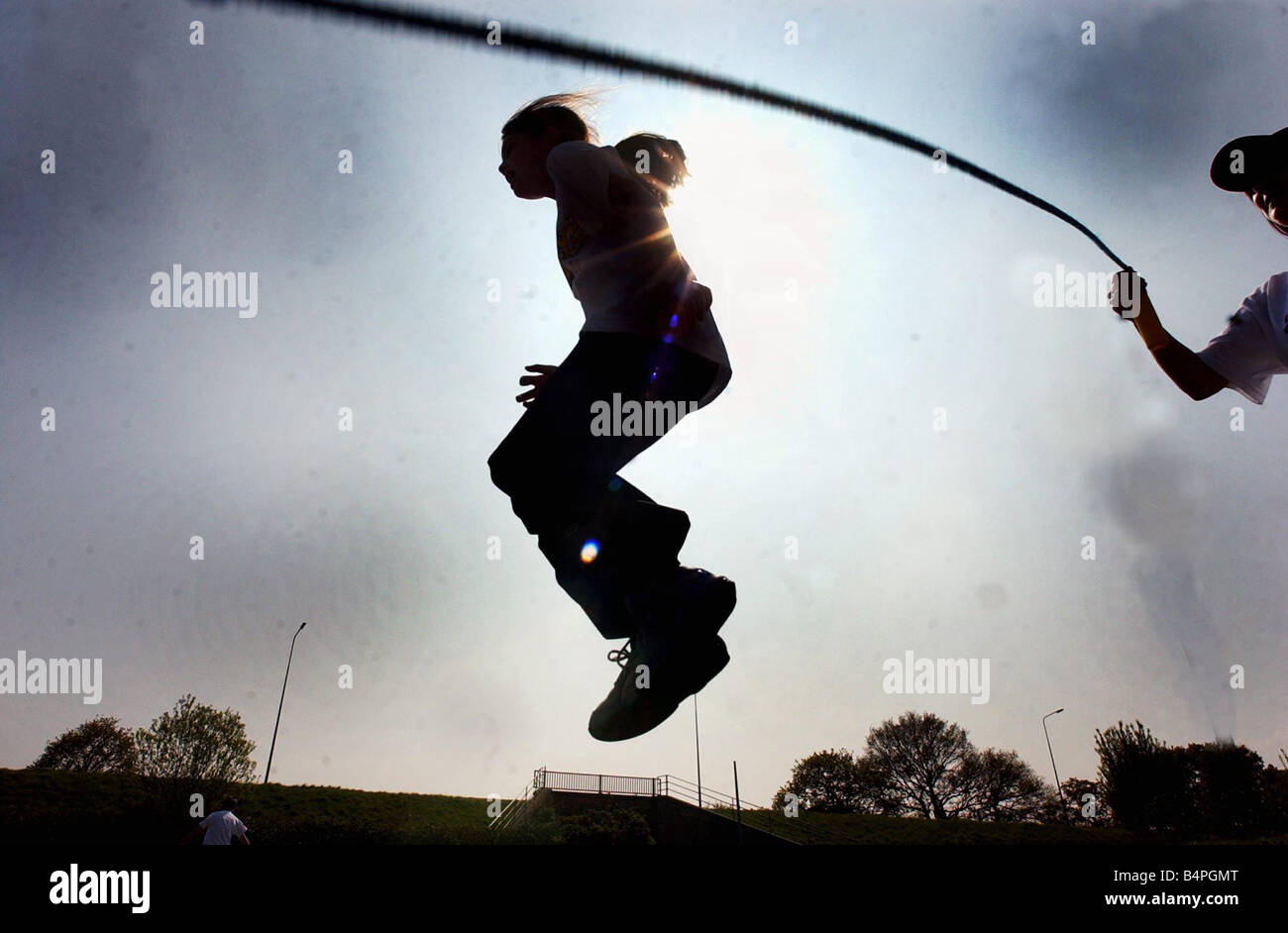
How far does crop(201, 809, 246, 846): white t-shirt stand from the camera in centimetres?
947

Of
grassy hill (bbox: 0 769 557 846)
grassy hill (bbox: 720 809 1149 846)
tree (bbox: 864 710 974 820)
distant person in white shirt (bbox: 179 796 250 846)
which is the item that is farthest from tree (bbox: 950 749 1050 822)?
distant person in white shirt (bbox: 179 796 250 846)

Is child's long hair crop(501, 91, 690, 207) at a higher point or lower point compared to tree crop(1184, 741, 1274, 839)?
higher

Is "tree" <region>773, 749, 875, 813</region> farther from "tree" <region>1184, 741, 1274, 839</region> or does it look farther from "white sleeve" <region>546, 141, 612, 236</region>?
"white sleeve" <region>546, 141, 612, 236</region>

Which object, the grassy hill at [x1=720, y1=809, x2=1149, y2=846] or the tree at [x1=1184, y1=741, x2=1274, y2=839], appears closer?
the grassy hill at [x1=720, y1=809, x2=1149, y2=846]

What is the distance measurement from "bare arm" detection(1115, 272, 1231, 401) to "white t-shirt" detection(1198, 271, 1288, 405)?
0.13 feet

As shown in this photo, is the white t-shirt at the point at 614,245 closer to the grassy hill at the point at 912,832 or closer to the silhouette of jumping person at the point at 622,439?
the silhouette of jumping person at the point at 622,439

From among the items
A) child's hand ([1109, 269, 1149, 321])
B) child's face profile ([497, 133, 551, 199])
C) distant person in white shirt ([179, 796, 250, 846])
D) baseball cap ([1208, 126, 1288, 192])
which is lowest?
distant person in white shirt ([179, 796, 250, 846])

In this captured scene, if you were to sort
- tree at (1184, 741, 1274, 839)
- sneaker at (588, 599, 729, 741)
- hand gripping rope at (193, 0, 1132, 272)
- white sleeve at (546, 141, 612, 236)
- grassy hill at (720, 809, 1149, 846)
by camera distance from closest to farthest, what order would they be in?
1. hand gripping rope at (193, 0, 1132, 272)
2. sneaker at (588, 599, 729, 741)
3. white sleeve at (546, 141, 612, 236)
4. grassy hill at (720, 809, 1149, 846)
5. tree at (1184, 741, 1274, 839)

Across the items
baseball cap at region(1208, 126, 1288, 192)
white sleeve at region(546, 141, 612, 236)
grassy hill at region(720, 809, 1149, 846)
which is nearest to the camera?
white sleeve at region(546, 141, 612, 236)

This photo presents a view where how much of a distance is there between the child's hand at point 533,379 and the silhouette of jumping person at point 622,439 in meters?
0.56

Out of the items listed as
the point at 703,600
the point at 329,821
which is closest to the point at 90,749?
the point at 329,821
